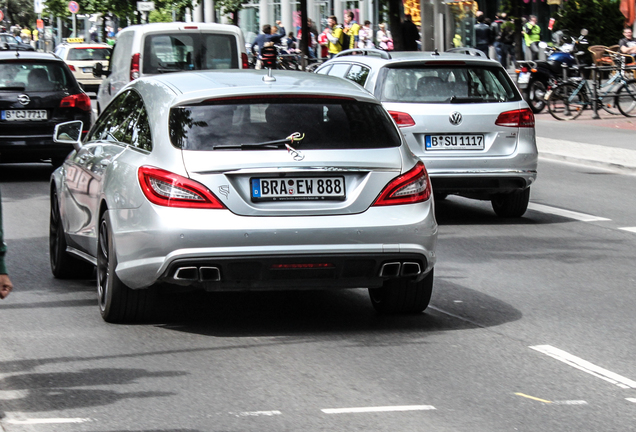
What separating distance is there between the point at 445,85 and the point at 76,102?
623 cm

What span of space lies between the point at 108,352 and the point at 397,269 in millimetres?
1658

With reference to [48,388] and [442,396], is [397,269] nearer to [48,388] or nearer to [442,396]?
[442,396]

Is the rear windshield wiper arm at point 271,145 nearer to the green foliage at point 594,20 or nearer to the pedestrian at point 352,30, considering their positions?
the green foliage at point 594,20

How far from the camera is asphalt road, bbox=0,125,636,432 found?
16.9ft

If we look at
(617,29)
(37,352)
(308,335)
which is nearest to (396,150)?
(308,335)

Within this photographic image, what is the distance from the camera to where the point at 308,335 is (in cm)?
682

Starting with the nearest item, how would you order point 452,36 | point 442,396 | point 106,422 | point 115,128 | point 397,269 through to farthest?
point 106,422 → point 442,396 → point 397,269 → point 115,128 → point 452,36

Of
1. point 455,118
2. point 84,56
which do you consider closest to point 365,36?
point 84,56

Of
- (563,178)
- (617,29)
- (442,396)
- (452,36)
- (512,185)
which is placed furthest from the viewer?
(617,29)

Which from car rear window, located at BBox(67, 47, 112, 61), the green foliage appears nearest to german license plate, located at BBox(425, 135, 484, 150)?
the green foliage

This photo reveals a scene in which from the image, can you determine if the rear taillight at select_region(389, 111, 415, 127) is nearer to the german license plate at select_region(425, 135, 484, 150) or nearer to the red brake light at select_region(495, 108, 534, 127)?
the german license plate at select_region(425, 135, 484, 150)

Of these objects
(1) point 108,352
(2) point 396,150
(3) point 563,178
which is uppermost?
(2) point 396,150

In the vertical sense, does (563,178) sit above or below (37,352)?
below

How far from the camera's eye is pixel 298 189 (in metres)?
6.60
